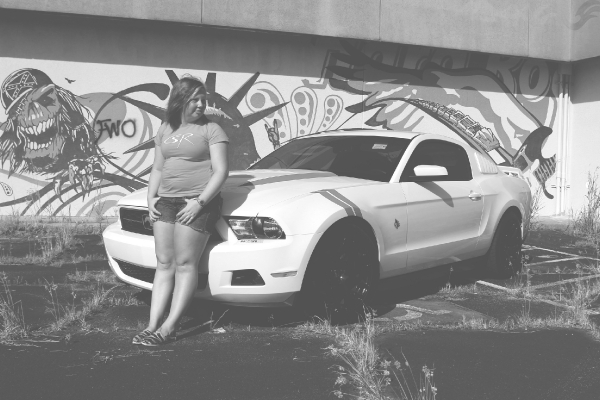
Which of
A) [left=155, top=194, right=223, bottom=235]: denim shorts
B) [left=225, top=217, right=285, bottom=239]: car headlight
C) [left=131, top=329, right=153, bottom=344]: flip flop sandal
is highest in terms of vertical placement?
[left=155, top=194, right=223, bottom=235]: denim shorts

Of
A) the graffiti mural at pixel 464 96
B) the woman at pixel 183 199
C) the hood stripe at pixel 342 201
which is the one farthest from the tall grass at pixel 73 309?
the graffiti mural at pixel 464 96

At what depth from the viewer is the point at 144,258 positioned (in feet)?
17.0

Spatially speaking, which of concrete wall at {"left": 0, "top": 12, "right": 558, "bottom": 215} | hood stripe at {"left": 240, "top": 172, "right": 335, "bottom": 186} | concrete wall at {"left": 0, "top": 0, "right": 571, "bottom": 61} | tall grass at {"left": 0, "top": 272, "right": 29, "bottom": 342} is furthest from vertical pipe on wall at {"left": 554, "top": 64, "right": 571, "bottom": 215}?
tall grass at {"left": 0, "top": 272, "right": 29, "bottom": 342}

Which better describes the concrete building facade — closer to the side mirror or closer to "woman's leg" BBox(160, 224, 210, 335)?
the side mirror

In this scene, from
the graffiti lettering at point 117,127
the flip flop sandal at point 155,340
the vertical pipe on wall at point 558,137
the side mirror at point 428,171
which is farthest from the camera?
the vertical pipe on wall at point 558,137

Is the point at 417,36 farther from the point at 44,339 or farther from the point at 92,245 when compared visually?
the point at 44,339

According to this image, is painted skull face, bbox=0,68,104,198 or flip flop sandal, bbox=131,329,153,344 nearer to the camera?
flip flop sandal, bbox=131,329,153,344

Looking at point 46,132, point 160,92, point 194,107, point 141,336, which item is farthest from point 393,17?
point 141,336

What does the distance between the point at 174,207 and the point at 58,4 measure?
24.1ft

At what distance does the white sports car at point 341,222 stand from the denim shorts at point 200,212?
0.14 metres

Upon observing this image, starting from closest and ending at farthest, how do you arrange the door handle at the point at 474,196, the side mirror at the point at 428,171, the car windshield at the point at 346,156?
the side mirror at the point at 428,171, the car windshield at the point at 346,156, the door handle at the point at 474,196

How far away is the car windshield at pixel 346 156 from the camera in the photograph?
20.1ft

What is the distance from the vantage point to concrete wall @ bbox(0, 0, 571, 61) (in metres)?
11.3

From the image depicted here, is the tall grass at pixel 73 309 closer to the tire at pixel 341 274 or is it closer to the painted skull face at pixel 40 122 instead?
the tire at pixel 341 274
